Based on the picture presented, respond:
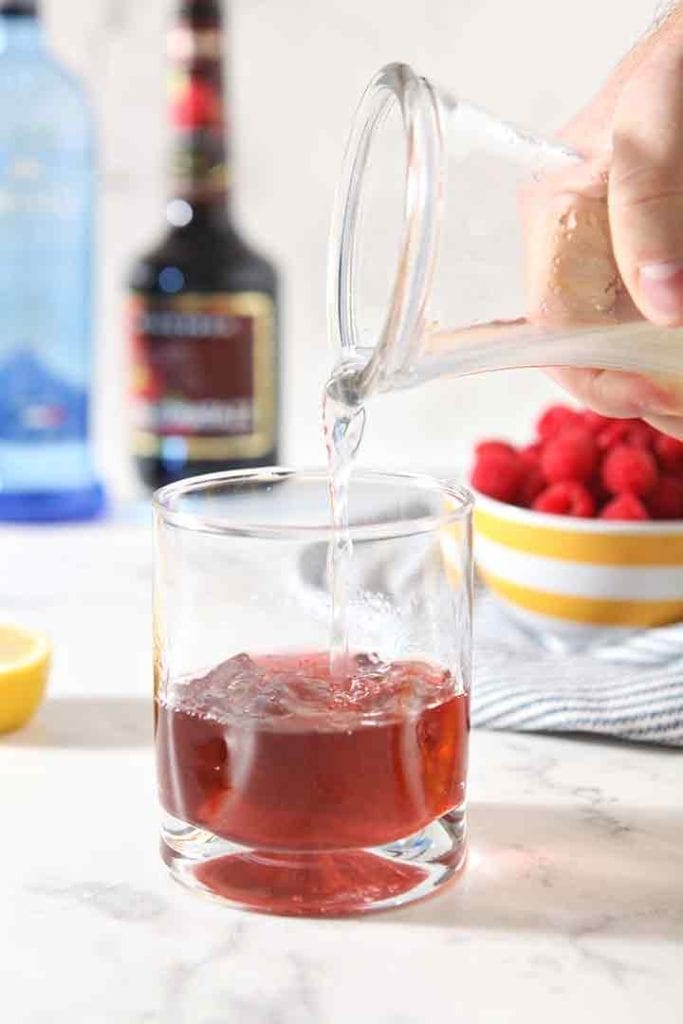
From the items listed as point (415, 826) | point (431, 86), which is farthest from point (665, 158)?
point (415, 826)

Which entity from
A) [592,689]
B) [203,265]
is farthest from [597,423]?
[203,265]

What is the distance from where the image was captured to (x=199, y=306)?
67.2 inches

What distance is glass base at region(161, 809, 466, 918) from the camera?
2.74 feet

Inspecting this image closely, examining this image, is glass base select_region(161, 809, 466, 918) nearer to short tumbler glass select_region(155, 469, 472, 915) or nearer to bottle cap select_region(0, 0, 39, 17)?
short tumbler glass select_region(155, 469, 472, 915)

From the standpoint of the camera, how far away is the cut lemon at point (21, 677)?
1.06m

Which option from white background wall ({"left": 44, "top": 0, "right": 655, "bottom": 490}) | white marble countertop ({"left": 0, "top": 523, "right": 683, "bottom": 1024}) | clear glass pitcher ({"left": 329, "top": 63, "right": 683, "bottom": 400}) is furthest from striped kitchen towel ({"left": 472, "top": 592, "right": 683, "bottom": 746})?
white background wall ({"left": 44, "top": 0, "right": 655, "bottom": 490})

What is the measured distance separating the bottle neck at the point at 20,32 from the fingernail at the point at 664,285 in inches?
40.4

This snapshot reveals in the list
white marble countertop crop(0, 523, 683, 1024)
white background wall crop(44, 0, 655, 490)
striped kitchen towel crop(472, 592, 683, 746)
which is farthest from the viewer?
white background wall crop(44, 0, 655, 490)

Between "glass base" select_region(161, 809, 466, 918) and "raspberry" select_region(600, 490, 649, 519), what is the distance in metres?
0.40

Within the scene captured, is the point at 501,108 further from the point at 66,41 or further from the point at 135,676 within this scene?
the point at 135,676

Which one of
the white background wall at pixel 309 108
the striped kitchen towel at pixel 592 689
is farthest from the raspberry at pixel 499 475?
the white background wall at pixel 309 108

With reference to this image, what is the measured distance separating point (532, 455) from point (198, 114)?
22.8 inches

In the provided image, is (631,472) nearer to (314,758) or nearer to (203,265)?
(314,758)

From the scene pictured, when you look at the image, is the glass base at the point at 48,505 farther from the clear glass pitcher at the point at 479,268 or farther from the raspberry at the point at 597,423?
the clear glass pitcher at the point at 479,268
